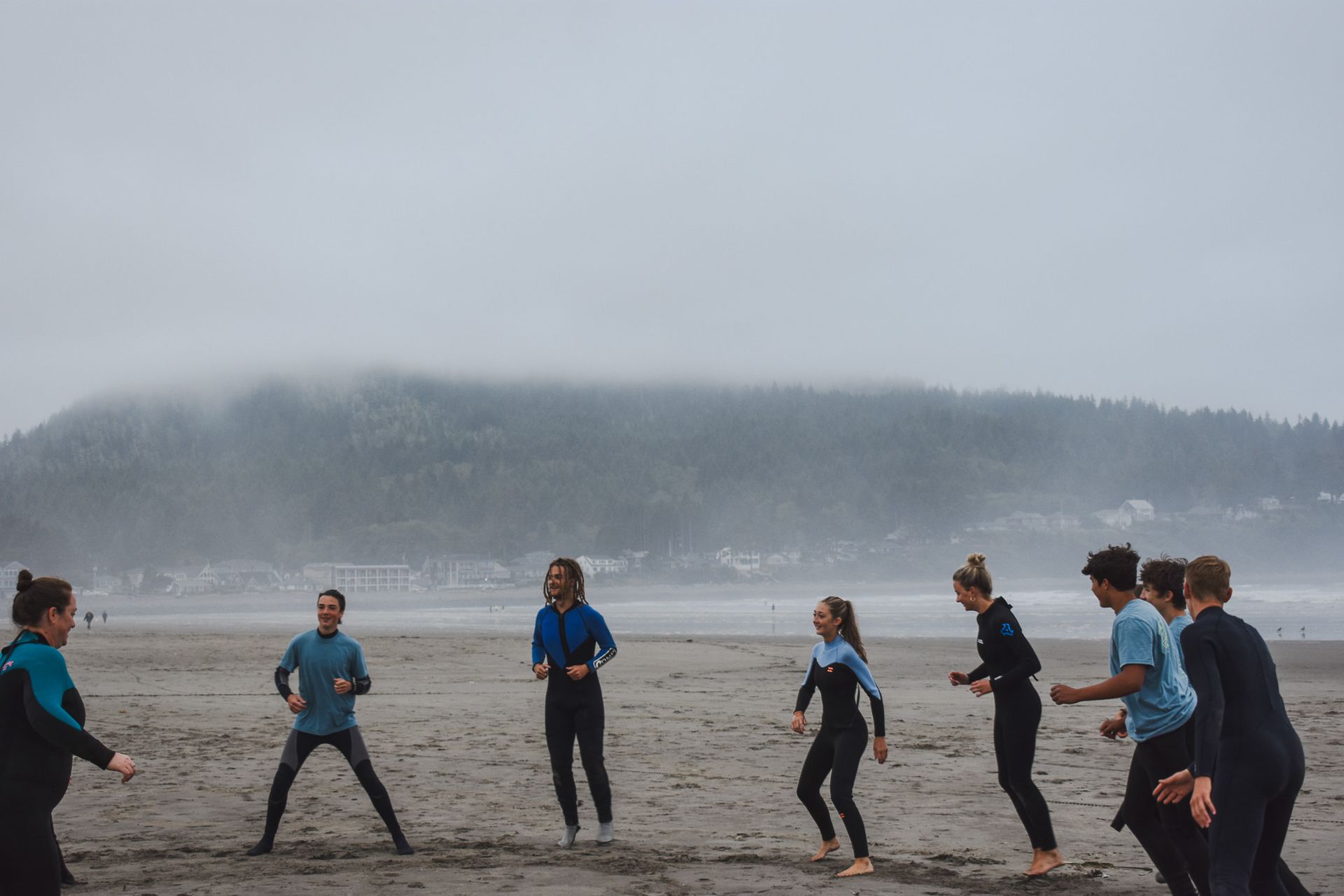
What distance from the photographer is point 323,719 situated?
675cm

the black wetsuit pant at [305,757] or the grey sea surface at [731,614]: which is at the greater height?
the black wetsuit pant at [305,757]

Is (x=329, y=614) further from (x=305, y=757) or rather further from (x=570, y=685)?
(x=570, y=685)

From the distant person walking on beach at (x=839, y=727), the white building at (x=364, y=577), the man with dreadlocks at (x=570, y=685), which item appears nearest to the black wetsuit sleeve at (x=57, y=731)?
the man with dreadlocks at (x=570, y=685)

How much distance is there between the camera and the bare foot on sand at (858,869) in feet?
20.0

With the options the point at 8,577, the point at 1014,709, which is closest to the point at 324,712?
the point at 1014,709

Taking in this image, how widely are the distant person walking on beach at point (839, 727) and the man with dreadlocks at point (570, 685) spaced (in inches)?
51.7

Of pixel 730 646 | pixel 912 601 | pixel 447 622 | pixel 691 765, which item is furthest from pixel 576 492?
pixel 691 765

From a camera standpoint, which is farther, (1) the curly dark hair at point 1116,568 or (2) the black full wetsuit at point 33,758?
(1) the curly dark hair at point 1116,568

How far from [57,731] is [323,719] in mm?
2844

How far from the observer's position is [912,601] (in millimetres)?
64500

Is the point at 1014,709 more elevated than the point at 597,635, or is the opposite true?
the point at 597,635

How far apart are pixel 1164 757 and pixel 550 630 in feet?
11.8

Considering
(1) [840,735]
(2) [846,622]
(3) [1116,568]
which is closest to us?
(3) [1116,568]

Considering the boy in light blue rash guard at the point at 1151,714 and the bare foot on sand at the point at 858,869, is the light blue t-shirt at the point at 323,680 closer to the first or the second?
the bare foot on sand at the point at 858,869
